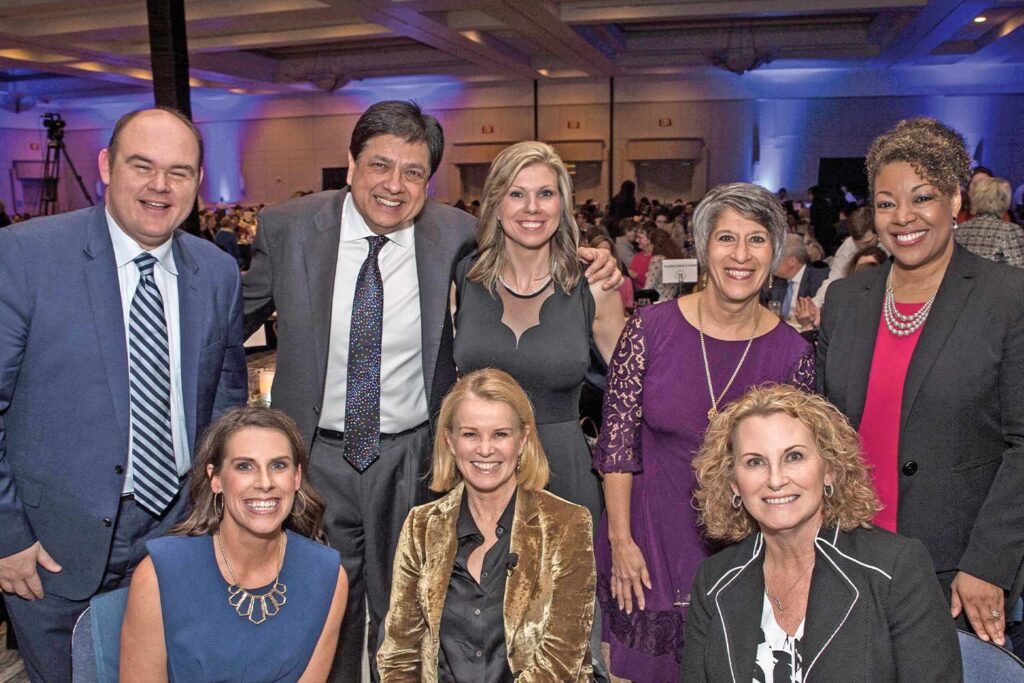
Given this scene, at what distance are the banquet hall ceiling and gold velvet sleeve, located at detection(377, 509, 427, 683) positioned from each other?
28.8 feet

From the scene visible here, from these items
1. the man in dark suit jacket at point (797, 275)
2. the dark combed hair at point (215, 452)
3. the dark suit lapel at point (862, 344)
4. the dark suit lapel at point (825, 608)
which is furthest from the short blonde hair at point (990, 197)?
the dark combed hair at point (215, 452)

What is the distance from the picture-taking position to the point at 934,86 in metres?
16.1

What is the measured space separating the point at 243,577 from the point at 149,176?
0.93 meters

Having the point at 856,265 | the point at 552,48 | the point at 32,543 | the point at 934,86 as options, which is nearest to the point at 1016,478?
the point at 32,543

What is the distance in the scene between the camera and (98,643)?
1.74 metres

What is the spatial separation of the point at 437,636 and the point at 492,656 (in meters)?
0.14

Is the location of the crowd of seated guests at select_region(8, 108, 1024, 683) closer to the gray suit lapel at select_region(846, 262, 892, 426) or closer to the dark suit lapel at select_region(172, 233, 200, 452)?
the gray suit lapel at select_region(846, 262, 892, 426)

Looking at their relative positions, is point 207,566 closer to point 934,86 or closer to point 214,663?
point 214,663

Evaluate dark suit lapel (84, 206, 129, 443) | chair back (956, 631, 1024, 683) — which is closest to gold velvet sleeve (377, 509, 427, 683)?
dark suit lapel (84, 206, 129, 443)

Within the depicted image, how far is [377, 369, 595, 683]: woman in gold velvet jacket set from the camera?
6.60 feet

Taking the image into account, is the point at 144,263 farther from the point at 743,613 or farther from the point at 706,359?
the point at 743,613

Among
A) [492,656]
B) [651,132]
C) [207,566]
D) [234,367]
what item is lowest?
[492,656]

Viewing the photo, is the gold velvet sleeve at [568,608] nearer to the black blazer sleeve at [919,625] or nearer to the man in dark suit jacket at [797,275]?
the black blazer sleeve at [919,625]

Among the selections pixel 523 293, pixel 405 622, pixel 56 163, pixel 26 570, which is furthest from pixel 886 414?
pixel 56 163
